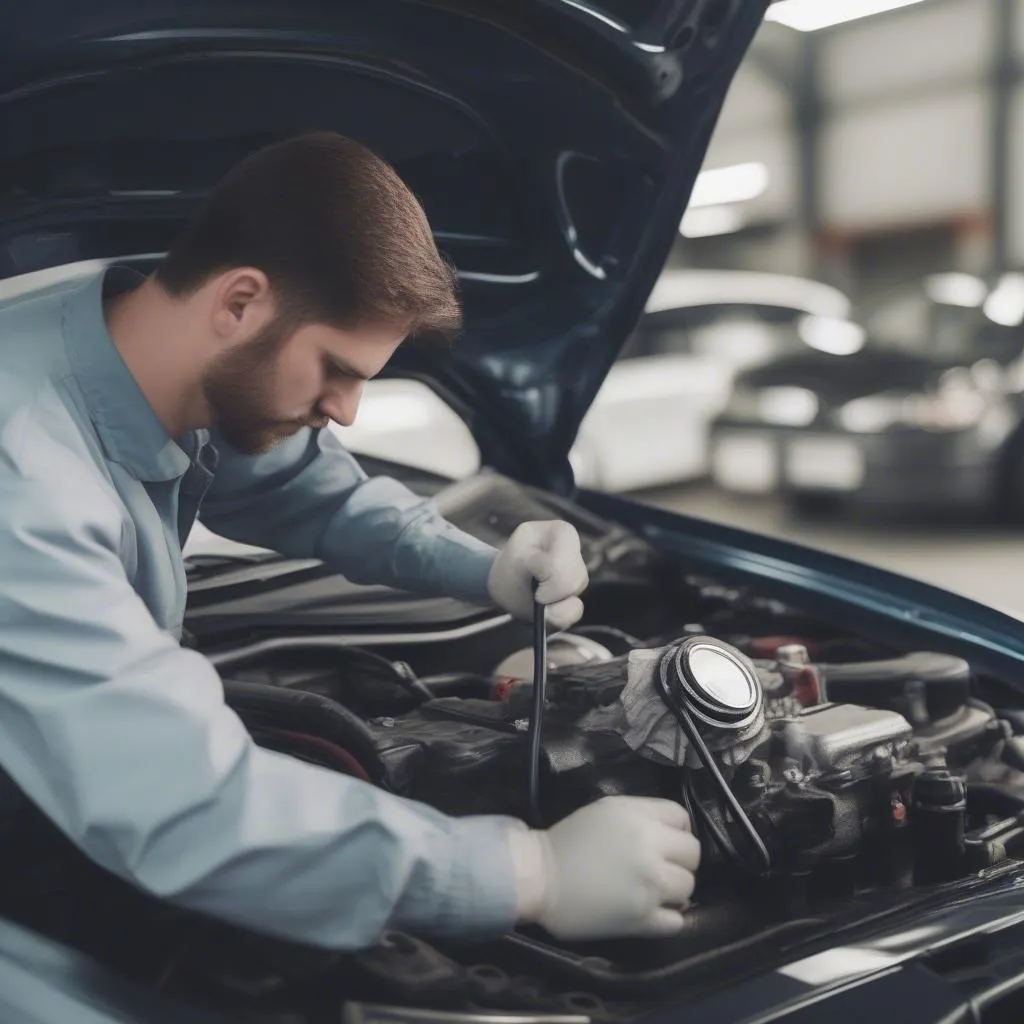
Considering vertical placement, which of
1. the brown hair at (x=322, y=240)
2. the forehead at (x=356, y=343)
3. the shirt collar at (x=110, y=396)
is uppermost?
the brown hair at (x=322, y=240)

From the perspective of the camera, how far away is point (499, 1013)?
0.86 m

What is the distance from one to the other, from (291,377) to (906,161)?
12.1 metres

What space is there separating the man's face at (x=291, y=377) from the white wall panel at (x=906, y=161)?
11439mm

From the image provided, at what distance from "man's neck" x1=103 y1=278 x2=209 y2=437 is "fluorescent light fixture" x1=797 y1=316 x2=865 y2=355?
422 cm

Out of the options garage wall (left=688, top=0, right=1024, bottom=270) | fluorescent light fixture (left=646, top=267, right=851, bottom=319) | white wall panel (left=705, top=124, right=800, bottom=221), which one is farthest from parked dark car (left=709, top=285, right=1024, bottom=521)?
white wall panel (left=705, top=124, right=800, bottom=221)

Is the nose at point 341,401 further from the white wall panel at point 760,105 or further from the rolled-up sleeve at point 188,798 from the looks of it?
the white wall panel at point 760,105

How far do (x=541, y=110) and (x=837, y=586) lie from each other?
2.38 feet

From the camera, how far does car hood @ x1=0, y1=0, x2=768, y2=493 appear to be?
117 centimetres

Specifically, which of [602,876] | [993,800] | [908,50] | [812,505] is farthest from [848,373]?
[908,50]

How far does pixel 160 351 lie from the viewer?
1.06m

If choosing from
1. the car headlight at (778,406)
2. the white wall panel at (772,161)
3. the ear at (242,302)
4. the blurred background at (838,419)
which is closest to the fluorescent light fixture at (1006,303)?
the blurred background at (838,419)

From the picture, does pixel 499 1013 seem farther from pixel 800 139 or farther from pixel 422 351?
pixel 800 139

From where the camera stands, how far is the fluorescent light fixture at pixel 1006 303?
195 inches

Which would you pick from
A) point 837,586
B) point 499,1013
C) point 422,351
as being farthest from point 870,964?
point 422,351
